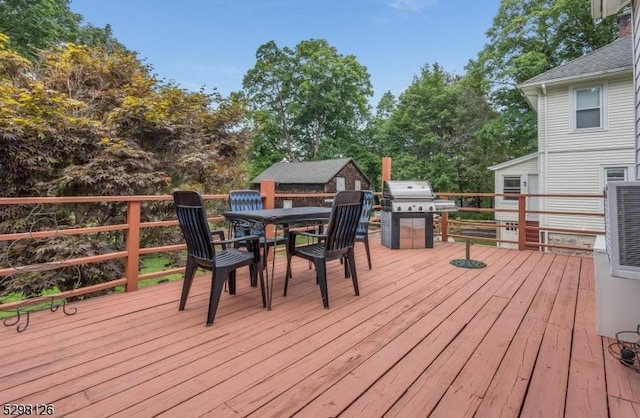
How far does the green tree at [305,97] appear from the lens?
21.8 m

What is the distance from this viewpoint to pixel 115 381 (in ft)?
4.82

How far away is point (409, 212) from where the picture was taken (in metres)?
4.62

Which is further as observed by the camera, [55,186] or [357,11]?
[357,11]

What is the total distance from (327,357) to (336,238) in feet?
3.23

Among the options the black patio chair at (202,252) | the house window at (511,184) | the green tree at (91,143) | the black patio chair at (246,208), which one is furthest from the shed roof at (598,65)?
→ the black patio chair at (202,252)

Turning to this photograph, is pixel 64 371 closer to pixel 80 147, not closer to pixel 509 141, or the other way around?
pixel 80 147

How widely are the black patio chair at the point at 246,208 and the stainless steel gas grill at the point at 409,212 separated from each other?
6.41 feet

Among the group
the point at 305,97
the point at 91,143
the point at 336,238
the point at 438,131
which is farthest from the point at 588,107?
the point at 305,97

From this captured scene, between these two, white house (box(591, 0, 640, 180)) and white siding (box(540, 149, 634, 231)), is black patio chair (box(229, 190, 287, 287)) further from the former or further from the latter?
white siding (box(540, 149, 634, 231))

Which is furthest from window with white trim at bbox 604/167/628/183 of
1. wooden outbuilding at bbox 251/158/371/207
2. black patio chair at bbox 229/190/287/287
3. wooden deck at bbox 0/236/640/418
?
wooden outbuilding at bbox 251/158/371/207

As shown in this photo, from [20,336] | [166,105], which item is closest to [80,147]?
[166,105]

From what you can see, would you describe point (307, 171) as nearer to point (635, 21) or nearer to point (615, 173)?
point (615, 173)

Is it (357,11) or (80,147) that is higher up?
(357,11)

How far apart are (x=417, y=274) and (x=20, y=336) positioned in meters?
3.21
